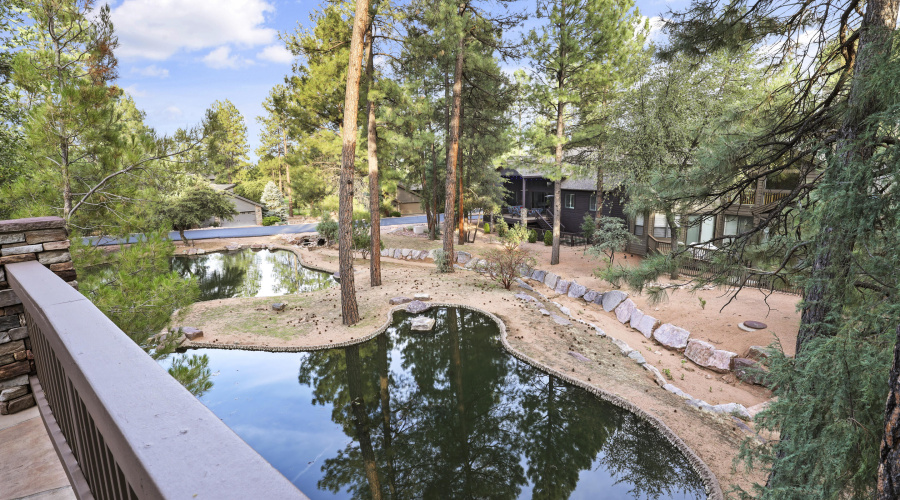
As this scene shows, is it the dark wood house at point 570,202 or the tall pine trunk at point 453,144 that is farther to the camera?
the dark wood house at point 570,202

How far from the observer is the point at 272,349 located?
32.5ft

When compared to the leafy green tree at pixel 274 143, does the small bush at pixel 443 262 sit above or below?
below

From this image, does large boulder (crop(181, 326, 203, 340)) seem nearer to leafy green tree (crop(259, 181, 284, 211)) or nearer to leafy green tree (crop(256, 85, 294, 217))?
leafy green tree (crop(259, 181, 284, 211))

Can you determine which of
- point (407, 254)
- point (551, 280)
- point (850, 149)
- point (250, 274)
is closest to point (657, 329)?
point (551, 280)

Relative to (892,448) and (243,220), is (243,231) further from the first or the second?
(892,448)

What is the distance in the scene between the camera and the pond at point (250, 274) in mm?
15781

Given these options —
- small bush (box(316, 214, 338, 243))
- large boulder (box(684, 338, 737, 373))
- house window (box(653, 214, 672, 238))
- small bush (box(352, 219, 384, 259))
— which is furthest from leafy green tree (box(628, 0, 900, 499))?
small bush (box(316, 214, 338, 243))

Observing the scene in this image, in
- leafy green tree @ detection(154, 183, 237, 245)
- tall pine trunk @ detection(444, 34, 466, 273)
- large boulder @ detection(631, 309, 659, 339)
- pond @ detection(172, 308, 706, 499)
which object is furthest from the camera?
leafy green tree @ detection(154, 183, 237, 245)

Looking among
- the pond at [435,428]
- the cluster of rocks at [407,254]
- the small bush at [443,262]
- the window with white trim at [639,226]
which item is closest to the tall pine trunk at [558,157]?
the small bush at [443,262]

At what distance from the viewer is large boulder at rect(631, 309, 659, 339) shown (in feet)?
35.4

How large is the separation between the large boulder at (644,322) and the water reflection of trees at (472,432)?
3.72 meters

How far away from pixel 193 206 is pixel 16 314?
2283 cm

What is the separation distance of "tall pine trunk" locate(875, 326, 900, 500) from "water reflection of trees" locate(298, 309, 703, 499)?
3.71m

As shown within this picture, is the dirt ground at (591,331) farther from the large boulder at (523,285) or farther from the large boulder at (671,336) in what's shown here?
the large boulder at (523,285)
